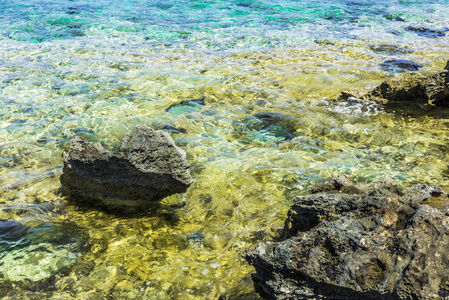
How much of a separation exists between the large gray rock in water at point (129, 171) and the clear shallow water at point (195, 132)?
0.22 m

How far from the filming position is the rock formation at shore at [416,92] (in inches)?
256

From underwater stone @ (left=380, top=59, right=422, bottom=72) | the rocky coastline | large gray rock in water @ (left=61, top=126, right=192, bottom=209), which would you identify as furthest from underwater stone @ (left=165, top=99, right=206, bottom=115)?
underwater stone @ (left=380, top=59, right=422, bottom=72)

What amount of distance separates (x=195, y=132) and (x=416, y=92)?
416 centimetres

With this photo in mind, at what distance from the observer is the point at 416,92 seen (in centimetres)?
662

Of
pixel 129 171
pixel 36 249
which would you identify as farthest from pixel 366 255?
pixel 36 249

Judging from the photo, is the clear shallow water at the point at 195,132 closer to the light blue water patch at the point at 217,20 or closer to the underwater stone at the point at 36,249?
the underwater stone at the point at 36,249

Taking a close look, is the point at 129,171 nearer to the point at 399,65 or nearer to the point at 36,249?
the point at 36,249

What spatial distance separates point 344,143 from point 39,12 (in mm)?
14855

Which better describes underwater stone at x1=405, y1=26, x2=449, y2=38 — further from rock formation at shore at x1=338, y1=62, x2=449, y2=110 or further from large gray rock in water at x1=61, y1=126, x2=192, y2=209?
large gray rock in water at x1=61, y1=126, x2=192, y2=209

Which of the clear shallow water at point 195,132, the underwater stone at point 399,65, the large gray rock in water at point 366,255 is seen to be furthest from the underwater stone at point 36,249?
the underwater stone at point 399,65

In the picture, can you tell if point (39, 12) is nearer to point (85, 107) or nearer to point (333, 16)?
point (85, 107)

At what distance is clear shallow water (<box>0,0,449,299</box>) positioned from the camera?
332 centimetres

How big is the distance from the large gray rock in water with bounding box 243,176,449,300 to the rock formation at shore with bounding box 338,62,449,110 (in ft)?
14.6

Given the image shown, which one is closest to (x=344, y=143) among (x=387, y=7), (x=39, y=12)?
(x=39, y=12)
